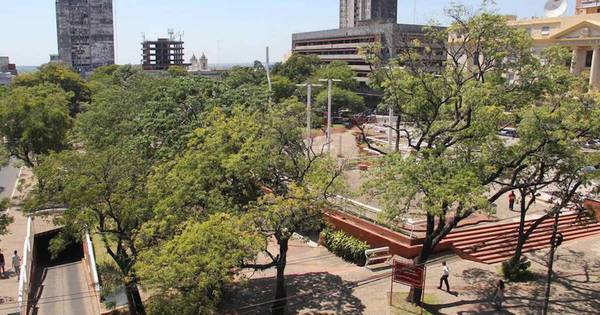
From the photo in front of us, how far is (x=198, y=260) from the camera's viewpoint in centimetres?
1489

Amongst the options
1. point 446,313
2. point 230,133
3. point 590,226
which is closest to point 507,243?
point 590,226

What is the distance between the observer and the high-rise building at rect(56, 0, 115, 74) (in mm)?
168125

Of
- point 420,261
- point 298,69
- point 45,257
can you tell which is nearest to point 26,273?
point 45,257

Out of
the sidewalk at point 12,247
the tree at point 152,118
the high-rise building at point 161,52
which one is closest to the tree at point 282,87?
the tree at point 152,118

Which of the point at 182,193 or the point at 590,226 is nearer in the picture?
the point at 182,193

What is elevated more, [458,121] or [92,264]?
[458,121]

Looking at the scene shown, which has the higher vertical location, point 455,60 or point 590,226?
point 455,60

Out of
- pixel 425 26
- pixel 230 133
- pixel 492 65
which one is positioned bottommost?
pixel 230 133

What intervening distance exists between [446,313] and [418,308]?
3.04 feet

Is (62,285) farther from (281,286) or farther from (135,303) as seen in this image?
(281,286)

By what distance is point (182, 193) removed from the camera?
59.3 ft

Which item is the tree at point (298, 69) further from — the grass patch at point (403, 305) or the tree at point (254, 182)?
the grass patch at point (403, 305)

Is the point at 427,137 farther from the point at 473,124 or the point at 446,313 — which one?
the point at 446,313

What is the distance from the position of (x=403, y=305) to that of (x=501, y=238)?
7.82m
